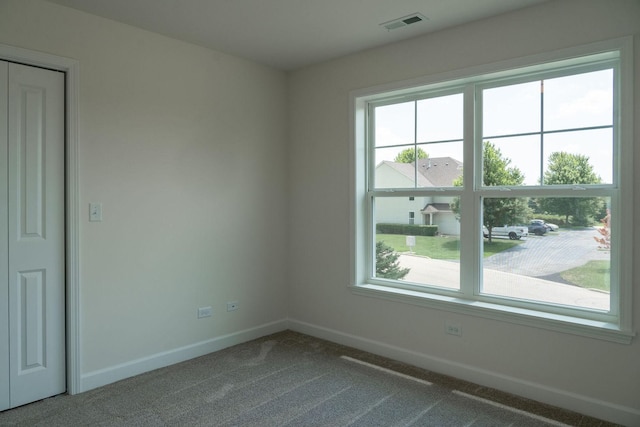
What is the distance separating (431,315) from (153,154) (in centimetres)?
252

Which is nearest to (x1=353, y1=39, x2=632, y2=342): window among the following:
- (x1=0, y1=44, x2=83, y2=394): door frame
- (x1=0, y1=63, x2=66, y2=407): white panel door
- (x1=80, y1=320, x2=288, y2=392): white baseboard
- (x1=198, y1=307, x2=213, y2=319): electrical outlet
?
(x1=80, y1=320, x2=288, y2=392): white baseboard

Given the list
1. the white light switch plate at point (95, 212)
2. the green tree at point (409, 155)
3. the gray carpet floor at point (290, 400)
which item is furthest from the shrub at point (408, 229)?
the white light switch plate at point (95, 212)

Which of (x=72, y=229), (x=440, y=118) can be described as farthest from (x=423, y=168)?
(x=72, y=229)

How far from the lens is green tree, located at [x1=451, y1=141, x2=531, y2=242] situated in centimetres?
302

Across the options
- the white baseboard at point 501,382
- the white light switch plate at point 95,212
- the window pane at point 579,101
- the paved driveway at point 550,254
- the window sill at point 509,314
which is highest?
the window pane at point 579,101

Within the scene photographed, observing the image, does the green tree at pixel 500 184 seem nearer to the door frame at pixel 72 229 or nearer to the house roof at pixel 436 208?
the house roof at pixel 436 208

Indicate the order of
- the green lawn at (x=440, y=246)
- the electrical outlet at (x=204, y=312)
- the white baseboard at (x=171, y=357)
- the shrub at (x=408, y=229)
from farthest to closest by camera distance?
the electrical outlet at (x=204, y=312) → the shrub at (x=408, y=229) → the green lawn at (x=440, y=246) → the white baseboard at (x=171, y=357)

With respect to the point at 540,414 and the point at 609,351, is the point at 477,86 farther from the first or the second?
the point at 540,414

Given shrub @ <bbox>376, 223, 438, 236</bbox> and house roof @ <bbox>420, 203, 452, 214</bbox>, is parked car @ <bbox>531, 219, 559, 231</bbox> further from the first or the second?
shrub @ <bbox>376, 223, 438, 236</bbox>

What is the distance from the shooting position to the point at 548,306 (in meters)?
2.90

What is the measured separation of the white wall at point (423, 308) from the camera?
8.48ft

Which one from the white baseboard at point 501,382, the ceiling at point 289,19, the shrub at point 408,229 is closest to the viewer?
the white baseboard at point 501,382

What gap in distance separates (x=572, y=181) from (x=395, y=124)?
145 centimetres

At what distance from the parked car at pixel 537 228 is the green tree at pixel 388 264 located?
1.05m
